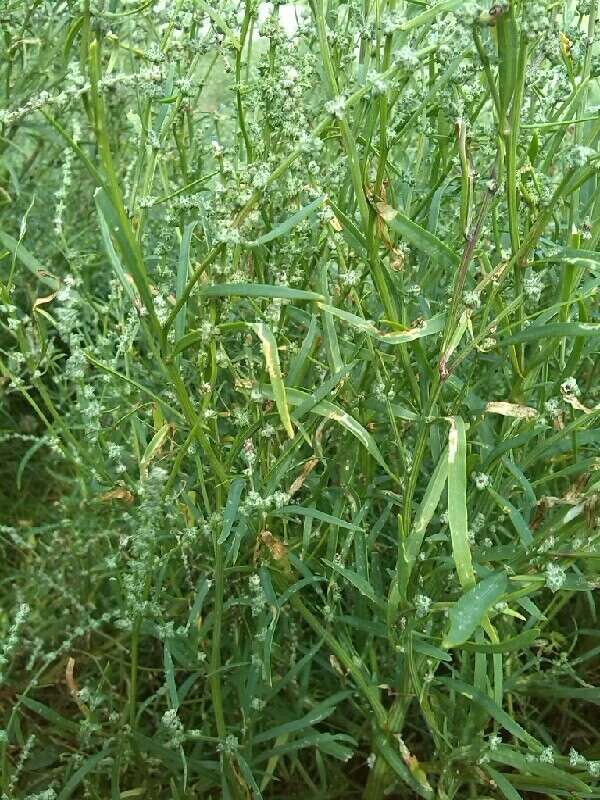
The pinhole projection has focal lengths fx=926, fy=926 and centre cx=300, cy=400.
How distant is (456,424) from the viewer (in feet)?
2.21

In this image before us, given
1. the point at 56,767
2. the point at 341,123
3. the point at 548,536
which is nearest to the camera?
the point at 341,123

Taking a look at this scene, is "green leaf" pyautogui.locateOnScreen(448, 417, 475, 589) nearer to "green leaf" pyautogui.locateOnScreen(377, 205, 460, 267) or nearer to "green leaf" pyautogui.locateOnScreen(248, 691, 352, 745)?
"green leaf" pyautogui.locateOnScreen(377, 205, 460, 267)

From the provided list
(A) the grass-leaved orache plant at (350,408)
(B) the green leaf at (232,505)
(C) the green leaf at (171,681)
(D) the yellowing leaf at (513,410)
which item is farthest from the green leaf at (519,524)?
(C) the green leaf at (171,681)

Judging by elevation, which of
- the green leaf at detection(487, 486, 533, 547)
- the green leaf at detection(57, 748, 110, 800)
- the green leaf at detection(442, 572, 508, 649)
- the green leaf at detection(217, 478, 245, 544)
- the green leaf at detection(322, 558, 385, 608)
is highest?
the green leaf at detection(442, 572, 508, 649)

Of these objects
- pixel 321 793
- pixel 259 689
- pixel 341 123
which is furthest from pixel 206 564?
pixel 341 123

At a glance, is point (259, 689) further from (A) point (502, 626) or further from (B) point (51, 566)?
(B) point (51, 566)

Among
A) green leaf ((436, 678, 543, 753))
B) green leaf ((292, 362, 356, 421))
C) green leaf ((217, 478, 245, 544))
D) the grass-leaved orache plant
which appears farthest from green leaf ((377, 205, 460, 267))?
green leaf ((436, 678, 543, 753))

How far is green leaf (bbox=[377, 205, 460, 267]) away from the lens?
0.72 m

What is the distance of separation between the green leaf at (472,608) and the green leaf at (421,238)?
26 cm

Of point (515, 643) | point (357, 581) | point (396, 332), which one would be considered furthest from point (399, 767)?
point (396, 332)

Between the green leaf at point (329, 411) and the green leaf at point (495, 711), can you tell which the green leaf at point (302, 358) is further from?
the green leaf at point (495, 711)

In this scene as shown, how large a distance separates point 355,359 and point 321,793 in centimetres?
50

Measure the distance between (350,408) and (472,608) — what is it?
299 mm

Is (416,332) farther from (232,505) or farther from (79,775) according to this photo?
(79,775)
